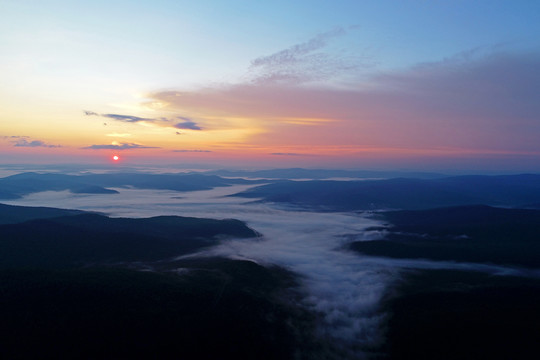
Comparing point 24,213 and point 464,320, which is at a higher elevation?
point 24,213

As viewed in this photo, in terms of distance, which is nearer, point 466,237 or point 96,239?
point 96,239

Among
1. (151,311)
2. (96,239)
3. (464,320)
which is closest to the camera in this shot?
(151,311)

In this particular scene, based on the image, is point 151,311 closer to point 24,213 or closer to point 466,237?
point 466,237

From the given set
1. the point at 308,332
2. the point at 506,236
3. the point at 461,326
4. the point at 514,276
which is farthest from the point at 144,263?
the point at 506,236

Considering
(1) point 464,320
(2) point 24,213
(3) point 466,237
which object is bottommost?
(1) point 464,320

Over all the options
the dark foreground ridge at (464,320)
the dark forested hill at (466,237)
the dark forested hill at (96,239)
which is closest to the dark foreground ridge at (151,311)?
the dark forested hill at (96,239)

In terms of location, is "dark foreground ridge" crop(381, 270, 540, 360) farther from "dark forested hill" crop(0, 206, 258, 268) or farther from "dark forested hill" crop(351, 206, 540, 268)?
"dark forested hill" crop(0, 206, 258, 268)

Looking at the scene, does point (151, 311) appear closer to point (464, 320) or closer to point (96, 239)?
point (464, 320)

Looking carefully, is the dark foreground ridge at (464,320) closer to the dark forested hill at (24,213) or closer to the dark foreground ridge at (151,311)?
the dark foreground ridge at (151,311)

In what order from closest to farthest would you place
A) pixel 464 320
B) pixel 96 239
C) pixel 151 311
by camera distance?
pixel 151 311 < pixel 464 320 < pixel 96 239

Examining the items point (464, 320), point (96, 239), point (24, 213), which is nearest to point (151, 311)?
point (464, 320)

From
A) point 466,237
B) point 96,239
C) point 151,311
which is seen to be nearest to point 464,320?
point 151,311

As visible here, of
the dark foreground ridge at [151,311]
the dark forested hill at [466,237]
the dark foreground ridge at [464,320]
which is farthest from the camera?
the dark forested hill at [466,237]

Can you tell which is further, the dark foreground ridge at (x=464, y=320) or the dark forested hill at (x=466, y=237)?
the dark forested hill at (x=466, y=237)
